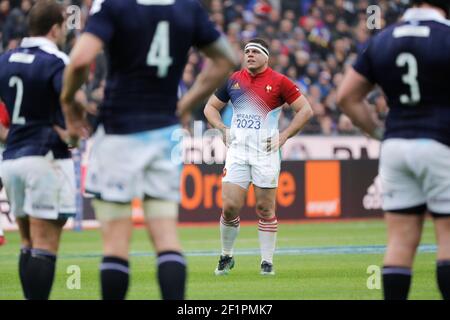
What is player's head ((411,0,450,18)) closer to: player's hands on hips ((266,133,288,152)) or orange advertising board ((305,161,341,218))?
player's hands on hips ((266,133,288,152))

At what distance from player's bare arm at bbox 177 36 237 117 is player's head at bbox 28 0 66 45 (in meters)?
1.59

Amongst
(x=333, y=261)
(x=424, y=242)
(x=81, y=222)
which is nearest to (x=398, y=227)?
(x=333, y=261)

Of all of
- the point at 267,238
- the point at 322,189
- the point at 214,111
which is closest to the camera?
the point at 267,238

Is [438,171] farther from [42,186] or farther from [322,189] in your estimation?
[322,189]

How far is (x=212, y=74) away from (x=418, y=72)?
146 cm

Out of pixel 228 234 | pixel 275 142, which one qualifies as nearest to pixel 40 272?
pixel 228 234

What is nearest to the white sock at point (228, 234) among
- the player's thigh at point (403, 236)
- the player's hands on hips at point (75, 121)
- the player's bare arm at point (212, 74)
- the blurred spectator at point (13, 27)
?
the player's hands on hips at point (75, 121)

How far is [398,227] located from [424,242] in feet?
36.7

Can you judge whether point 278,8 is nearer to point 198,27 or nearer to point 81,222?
point 81,222

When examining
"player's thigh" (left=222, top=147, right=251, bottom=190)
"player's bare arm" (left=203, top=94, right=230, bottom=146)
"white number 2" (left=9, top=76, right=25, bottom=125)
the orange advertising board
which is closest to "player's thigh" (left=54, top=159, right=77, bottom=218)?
"white number 2" (left=9, top=76, right=25, bottom=125)

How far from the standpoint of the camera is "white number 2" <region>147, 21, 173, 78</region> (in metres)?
7.70

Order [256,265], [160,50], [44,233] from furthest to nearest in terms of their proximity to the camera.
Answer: [256,265] < [44,233] < [160,50]

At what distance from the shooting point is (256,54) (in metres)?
14.0

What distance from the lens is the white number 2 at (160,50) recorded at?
770 centimetres
